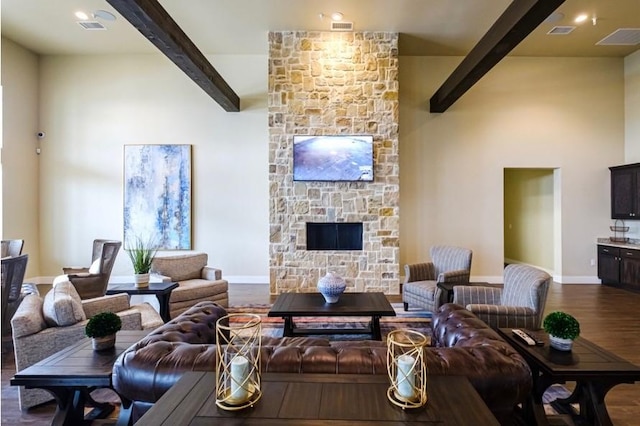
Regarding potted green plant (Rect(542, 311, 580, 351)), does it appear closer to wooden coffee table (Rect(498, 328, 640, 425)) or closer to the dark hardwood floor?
wooden coffee table (Rect(498, 328, 640, 425))

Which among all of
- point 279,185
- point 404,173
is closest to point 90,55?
point 279,185

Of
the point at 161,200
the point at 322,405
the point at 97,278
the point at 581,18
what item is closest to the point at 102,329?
the point at 322,405

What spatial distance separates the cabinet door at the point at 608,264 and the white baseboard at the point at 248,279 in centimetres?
644

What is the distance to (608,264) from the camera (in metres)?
6.14

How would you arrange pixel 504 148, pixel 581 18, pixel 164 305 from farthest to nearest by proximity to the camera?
pixel 504 148, pixel 581 18, pixel 164 305

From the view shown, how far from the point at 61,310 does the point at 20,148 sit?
545cm

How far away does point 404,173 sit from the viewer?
643 cm

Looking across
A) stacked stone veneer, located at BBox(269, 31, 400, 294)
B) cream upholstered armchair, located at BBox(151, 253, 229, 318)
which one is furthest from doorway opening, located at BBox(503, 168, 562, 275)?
cream upholstered armchair, located at BBox(151, 253, 229, 318)

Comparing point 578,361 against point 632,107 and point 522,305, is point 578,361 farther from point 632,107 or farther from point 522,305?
point 632,107

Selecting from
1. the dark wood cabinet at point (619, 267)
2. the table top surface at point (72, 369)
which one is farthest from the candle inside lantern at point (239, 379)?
the dark wood cabinet at point (619, 267)

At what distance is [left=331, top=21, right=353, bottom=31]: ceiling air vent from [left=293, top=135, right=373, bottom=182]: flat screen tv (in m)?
1.78

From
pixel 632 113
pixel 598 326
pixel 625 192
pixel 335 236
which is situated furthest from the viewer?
pixel 632 113

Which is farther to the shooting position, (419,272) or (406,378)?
(419,272)

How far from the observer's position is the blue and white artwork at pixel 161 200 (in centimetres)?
639
